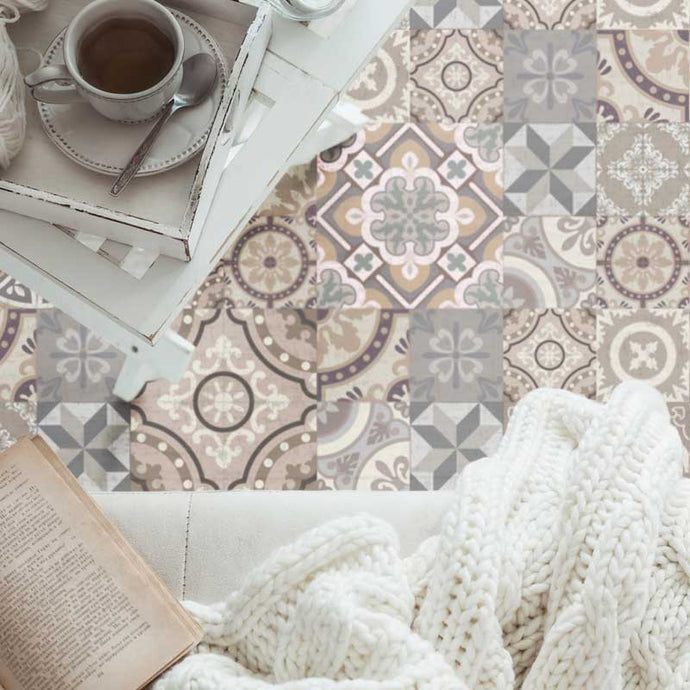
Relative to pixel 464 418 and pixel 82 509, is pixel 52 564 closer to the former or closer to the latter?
pixel 82 509

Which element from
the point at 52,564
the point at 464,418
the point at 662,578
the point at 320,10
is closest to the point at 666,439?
the point at 662,578

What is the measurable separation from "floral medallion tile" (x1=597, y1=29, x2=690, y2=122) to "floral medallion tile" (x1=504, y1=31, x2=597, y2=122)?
0.9 inches

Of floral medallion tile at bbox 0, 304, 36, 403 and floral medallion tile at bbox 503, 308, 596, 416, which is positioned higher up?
floral medallion tile at bbox 503, 308, 596, 416

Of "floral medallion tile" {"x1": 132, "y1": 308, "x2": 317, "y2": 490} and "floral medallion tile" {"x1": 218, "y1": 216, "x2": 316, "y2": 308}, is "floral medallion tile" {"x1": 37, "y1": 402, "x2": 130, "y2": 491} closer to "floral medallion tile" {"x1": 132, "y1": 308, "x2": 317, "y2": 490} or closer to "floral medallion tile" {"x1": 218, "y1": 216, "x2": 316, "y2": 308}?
"floral medallion tile" {"x1": 132, "y1": 308, "x2": 317, "y2": 490}

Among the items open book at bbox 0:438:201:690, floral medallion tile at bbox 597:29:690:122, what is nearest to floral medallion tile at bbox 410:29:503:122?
floral medallion tile at bbox 597:29:690:122

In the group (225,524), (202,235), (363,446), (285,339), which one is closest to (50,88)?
(202,235)

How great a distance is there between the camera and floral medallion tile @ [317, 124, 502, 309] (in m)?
1.31

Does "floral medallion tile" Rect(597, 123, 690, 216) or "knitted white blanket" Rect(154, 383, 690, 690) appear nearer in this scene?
"knitted white blanket" Rect(154, 383, 690, 690)

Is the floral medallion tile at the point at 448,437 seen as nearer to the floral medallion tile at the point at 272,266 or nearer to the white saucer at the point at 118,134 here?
the floral medallion tile at the point at 272,266

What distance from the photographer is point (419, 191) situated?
4.33ft

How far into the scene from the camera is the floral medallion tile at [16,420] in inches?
50.8

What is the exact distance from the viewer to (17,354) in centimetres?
129

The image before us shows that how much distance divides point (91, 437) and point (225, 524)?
1.41 feet

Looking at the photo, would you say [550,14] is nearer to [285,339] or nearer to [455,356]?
[455,356]
